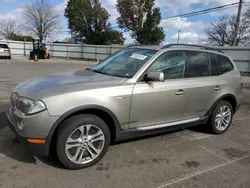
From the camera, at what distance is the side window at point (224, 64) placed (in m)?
4.72

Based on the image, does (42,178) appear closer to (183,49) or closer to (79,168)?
(79,168)

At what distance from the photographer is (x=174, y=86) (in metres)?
3.86

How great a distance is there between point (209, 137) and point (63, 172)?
114 inches

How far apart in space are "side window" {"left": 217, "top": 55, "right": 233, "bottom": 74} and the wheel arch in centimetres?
256

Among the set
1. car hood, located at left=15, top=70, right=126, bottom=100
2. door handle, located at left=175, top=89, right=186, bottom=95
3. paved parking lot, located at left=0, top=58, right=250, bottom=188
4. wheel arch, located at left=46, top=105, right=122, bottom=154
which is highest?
car hood, located at left=15, top=70, right=126, bottom=100

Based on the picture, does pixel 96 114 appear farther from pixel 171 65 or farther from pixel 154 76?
pixel 171 65

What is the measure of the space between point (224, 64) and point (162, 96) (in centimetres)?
189

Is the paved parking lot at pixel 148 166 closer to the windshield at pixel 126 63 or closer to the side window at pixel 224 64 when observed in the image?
the windshield at pixel 126 63

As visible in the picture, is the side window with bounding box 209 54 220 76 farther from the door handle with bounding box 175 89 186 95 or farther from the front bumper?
the front bumper

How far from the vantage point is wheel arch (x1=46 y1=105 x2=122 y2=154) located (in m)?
2.94

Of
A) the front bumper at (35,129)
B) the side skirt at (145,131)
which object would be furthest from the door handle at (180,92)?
the front bumper at (35,129)

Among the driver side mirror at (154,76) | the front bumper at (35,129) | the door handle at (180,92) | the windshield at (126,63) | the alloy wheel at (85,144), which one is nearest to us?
the front bumper at (35,129)

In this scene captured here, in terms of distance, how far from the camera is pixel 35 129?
2.85 meters

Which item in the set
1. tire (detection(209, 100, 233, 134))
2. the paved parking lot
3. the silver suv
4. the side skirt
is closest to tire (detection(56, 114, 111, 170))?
the silver suv
